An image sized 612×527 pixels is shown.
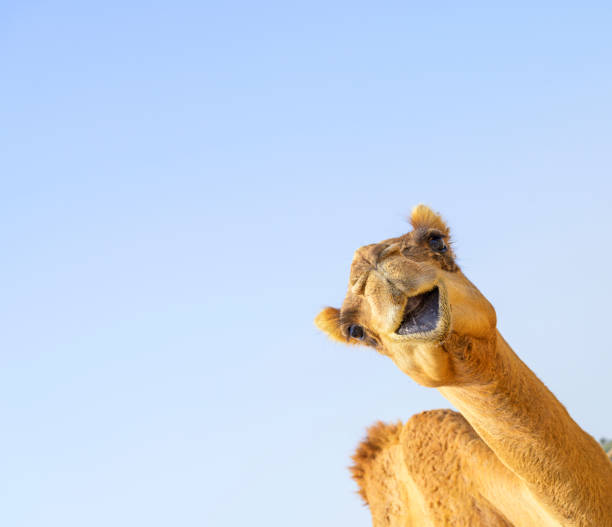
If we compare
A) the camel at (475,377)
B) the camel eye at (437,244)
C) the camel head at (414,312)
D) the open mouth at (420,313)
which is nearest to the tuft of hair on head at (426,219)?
the camel at (475,377)

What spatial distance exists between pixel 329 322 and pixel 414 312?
0.94m

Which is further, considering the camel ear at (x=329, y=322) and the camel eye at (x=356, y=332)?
the camel ear at (x=329, y=322)

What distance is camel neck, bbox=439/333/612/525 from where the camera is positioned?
4160mm

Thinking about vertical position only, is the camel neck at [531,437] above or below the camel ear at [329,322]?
below

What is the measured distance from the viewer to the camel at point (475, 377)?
3824 mm

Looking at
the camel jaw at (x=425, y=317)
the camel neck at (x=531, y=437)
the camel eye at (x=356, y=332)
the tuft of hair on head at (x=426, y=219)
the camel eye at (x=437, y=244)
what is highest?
the tuft of hair on head at (x=426, y=219)

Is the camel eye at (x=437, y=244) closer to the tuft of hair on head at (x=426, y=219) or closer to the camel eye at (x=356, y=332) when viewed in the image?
the tuft of hair on head at (x=426, y=219)

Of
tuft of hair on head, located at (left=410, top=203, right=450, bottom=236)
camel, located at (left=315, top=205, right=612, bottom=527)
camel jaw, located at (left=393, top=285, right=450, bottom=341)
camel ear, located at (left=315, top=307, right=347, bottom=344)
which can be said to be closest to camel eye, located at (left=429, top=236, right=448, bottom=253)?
camel, located at (left=315, top=205, right=612, bottom=527)

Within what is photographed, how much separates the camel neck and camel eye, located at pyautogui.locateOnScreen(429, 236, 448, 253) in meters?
0.57

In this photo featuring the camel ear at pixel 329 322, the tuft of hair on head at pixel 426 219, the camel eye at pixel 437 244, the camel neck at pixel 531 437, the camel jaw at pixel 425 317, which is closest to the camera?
the camel jaw at pixel 425 317

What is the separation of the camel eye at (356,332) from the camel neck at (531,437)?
0.59m

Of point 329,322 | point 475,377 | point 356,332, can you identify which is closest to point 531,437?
point 475,377

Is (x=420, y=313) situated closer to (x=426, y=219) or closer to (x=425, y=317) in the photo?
(x=425, y=317)

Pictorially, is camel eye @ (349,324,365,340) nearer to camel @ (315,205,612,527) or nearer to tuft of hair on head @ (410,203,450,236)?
camel @ (315,205,612,527)
